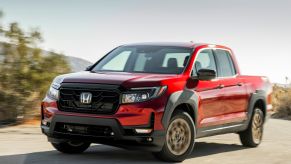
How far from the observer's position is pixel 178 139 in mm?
9750

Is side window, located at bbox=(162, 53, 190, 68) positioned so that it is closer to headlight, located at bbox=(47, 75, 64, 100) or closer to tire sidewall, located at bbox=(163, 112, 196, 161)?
tire sidewall, located at bbox=(163, 112, 196, 161)

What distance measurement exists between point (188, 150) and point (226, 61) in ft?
8.87

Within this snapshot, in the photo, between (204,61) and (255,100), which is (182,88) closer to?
(204,61)

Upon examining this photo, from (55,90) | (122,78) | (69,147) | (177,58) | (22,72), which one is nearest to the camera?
(122,78)

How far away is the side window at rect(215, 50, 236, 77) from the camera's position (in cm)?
1166

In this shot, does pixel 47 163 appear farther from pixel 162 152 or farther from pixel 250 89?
pixel 250 89

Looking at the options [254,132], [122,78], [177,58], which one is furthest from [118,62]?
[254,132]

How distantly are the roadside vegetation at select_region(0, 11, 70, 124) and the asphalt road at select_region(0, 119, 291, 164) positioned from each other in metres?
1.74

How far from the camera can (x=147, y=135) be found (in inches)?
360

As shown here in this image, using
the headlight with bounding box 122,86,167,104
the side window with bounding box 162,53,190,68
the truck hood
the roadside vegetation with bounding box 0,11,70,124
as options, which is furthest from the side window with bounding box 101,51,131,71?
the roadside vegetation with bounding box 0,11,70,124

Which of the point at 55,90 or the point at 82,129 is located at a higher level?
the point at 55,90

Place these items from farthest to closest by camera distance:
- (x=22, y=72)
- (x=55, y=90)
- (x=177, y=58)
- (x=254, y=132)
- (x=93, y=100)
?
(x=22, y=72), (x=254, y=132), (x=177, y=58), (x=55, y=90), (x=93, y=100)

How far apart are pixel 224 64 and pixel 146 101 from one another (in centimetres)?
313

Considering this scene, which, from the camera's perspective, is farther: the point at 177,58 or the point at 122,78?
the point at 177,58
